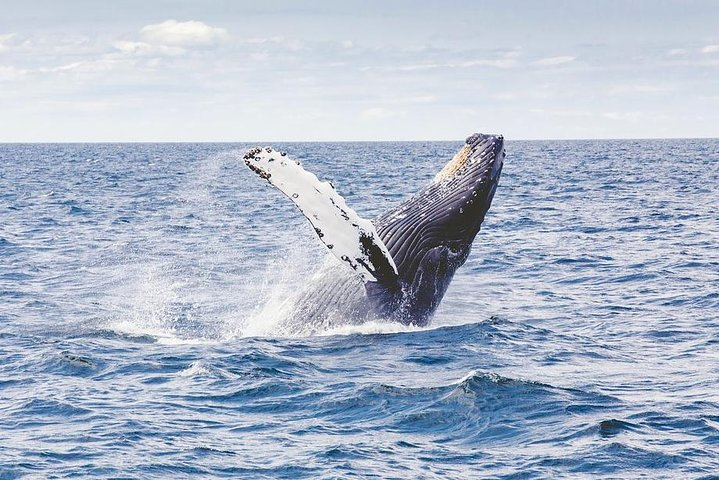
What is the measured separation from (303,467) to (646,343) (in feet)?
20.4

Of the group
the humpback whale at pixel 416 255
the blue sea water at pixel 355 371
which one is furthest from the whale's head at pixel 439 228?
the blue sea water at pixel 355 371

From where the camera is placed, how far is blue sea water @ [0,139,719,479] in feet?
27.1

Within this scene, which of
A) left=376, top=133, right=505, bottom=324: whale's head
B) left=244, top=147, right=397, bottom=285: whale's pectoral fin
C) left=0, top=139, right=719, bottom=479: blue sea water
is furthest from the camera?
left=376, top=133, right=505, bottom=324: whale's head

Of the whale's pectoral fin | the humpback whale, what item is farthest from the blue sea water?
the whale's pectoral fin

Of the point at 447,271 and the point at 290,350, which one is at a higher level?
the point at 447,271

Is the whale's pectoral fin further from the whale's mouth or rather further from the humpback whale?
the whale's mouth

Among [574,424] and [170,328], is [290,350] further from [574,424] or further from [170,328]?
[574,424]

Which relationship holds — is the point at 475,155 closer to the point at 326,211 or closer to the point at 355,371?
the point at 326,211

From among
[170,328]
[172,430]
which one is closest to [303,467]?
[172,430]

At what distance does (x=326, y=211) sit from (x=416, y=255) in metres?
1.76

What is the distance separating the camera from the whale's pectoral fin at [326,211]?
962 centimetres

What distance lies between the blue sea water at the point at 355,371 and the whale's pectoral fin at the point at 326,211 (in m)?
1.28

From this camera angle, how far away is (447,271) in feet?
38.5

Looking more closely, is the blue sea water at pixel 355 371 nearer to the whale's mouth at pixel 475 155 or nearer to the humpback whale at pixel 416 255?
the humpback whale at pixel 416 255
